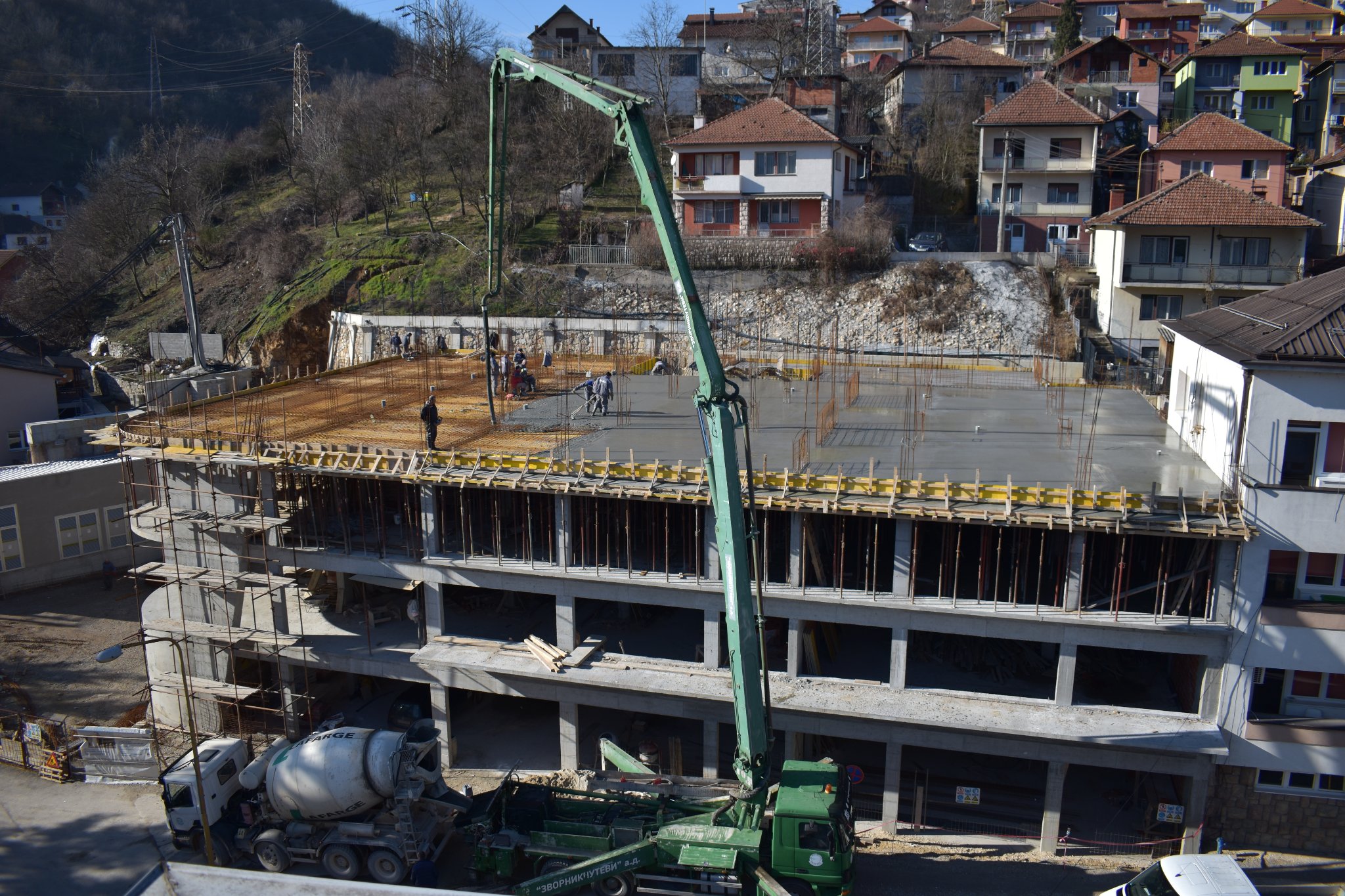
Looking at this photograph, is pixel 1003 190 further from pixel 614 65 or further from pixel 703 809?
pixel 703 809

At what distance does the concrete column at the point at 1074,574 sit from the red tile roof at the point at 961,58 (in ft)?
161

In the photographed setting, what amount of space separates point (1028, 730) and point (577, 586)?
9366mm

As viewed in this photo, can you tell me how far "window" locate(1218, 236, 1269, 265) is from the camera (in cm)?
3394

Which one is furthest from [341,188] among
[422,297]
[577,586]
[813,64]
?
[577,586]

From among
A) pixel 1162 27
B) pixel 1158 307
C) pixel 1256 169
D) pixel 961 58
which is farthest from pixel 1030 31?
pixel 1158 307

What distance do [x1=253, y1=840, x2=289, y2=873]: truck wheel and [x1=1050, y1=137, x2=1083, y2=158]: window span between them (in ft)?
144

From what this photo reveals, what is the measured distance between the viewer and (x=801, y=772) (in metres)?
15.5

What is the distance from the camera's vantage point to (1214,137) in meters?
43.8

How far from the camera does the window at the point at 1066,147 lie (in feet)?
150

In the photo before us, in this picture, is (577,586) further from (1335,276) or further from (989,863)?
(1335,276)

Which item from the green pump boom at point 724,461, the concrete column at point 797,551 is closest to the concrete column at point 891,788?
the concrete column at point 797,551

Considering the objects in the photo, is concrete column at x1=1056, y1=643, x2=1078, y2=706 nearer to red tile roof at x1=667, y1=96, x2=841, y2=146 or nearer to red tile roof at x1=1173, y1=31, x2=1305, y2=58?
red tile roof at x1=667, y1=96, x2=841, y2=146

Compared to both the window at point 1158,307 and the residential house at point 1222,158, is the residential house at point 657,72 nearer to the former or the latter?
the residential house at point 1222,158

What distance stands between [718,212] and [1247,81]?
3528 centimetres
